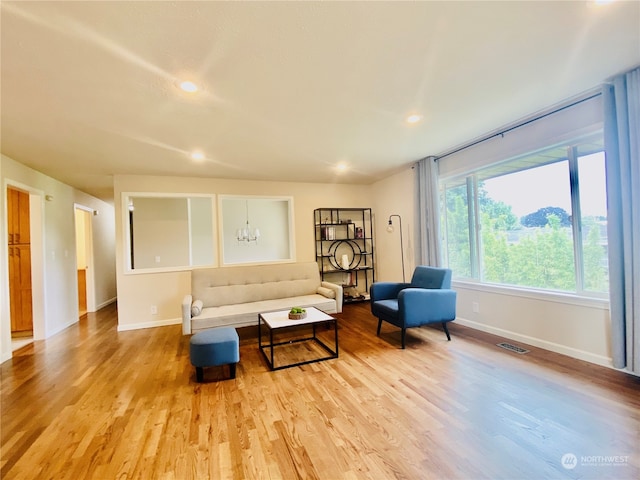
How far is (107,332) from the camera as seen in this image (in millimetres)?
4094

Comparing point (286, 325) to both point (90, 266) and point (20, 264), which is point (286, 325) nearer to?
point (20, 264)

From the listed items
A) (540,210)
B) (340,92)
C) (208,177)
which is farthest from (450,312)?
(208,177)

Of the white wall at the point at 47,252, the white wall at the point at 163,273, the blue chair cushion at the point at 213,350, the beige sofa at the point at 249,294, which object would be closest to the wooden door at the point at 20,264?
the white wall at the point at 47,252

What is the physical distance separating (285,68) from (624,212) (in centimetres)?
279

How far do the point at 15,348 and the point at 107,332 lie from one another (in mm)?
911

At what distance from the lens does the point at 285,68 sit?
1886 millimetres

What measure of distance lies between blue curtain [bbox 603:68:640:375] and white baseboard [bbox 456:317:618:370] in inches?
5.5

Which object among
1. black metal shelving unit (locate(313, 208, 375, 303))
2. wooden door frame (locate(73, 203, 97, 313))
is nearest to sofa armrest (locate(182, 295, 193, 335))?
black metal shelving unit (locate(313, 208, 375, 303))

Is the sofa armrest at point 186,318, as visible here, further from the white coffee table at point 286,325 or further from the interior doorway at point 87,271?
the interior doorway at point 87,271

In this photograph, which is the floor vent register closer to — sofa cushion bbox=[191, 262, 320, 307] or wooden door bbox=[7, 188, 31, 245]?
sofa cushion bbox=[191, 262, 320, 307]

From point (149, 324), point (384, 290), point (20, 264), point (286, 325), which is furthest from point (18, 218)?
point (384, 290)

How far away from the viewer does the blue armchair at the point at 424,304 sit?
10.1 ft

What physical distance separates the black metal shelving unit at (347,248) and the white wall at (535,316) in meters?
1.05

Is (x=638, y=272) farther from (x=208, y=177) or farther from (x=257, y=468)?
(x=208, y=177)
